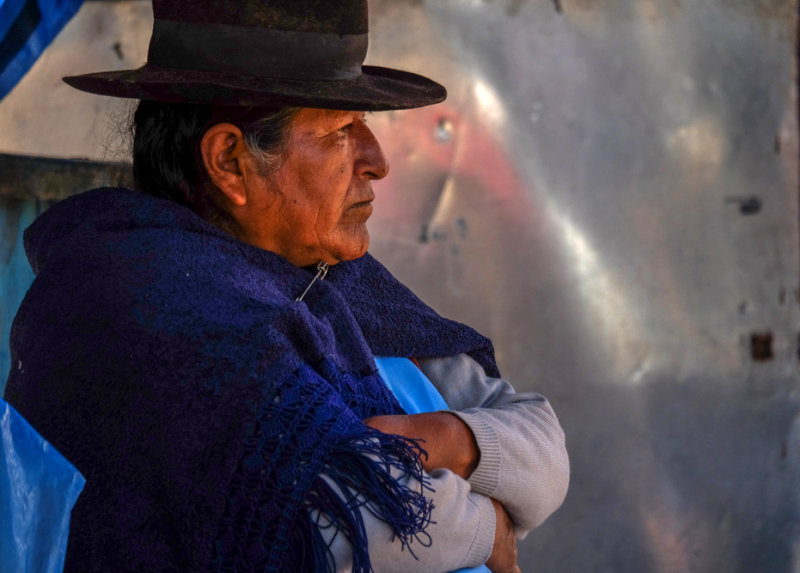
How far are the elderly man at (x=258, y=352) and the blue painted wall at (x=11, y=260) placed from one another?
0.55 meters

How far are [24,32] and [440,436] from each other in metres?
1.51

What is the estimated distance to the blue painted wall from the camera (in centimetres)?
256

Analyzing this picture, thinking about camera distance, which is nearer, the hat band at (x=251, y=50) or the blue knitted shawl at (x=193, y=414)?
the blue knitted shawl at (x=193, y=414)

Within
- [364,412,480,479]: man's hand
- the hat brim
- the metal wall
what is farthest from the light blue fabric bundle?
the metal wall

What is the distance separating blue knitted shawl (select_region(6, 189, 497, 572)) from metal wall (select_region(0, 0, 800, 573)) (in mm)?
1603

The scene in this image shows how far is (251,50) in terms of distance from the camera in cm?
184

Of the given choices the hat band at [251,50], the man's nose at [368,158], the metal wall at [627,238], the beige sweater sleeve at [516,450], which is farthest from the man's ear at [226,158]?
the metal wall at [627,238]

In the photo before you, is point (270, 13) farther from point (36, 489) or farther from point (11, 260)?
point (11, 260)

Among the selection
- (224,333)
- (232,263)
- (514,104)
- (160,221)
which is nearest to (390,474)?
(224,333)

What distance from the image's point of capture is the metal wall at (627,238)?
3350 millimetres

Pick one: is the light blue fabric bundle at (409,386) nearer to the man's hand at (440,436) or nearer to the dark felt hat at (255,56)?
the man's hand at (440,436)

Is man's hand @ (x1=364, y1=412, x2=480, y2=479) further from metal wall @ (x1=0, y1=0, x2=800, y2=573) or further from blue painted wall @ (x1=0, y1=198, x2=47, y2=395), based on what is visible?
metal wall @ (x1=0, y1=0, x2=800, y2=573)

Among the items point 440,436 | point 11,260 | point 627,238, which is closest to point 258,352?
point 440,436

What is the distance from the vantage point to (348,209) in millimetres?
2027
